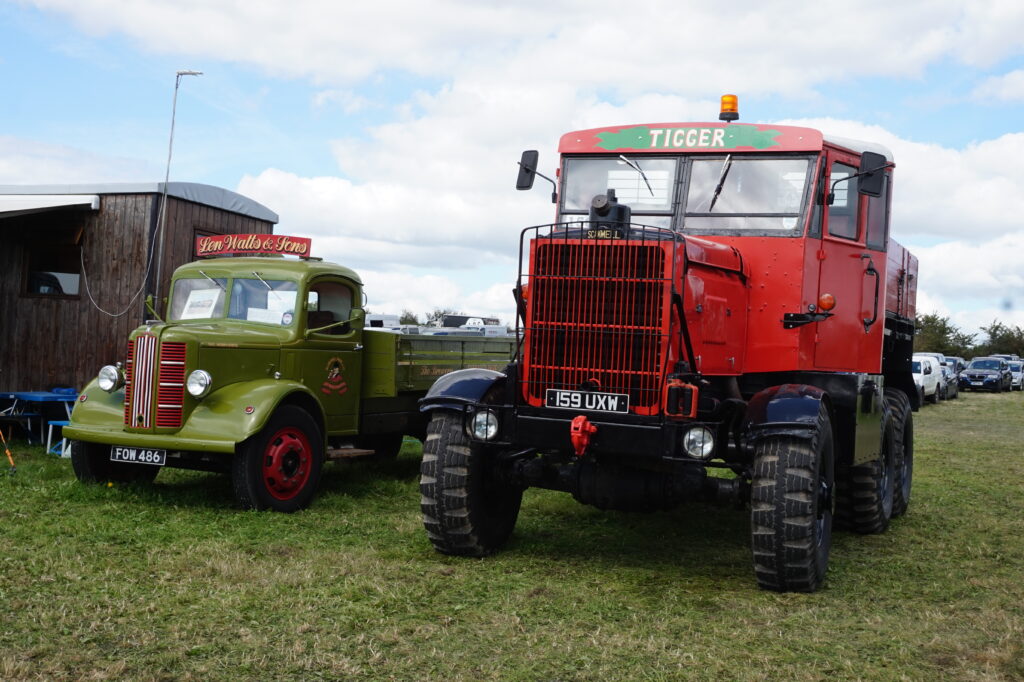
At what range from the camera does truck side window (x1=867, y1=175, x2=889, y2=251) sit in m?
7.58

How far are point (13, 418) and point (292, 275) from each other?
4.62m

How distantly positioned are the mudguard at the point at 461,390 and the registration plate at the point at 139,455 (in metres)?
2.62

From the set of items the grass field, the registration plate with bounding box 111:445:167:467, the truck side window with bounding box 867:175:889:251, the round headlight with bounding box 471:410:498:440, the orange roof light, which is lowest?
the grass field

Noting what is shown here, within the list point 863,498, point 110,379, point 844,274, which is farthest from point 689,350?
point 110,379

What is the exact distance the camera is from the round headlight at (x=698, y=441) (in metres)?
5.52

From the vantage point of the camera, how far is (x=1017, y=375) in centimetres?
4094

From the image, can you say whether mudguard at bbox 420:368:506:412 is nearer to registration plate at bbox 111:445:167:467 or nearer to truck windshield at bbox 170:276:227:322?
registration plate at bbox 111:445:167:467

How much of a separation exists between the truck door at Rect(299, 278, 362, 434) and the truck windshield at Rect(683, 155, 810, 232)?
152 inches

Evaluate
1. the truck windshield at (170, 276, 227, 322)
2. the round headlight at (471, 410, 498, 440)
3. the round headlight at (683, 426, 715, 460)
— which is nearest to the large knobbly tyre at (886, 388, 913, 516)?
the round headlight at (683, 426, 715, 460)

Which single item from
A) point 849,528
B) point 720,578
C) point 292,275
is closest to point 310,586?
point 720,578

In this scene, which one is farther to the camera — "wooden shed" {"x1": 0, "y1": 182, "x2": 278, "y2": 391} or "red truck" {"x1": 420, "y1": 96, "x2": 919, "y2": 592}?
"wooden shed" {"x1": 0, "y1": 182, "x2": 278, "y2": 391}

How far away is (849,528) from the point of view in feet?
26.4

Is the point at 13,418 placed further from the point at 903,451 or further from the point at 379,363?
the point at 903,451

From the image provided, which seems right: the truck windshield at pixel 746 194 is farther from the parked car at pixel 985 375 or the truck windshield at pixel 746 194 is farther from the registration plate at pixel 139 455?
the parked car at pixel 985 375
